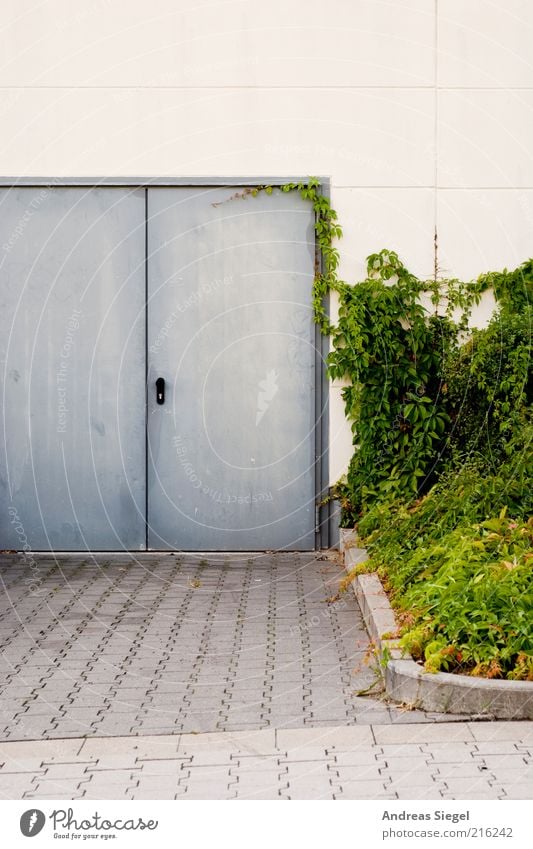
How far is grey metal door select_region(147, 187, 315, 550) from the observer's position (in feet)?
33.4

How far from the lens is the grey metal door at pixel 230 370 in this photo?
401 inches

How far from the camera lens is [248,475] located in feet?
33.6

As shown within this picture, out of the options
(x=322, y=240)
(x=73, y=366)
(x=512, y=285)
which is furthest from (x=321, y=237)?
(x=73, y=366)

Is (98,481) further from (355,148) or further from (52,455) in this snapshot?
(355,148)

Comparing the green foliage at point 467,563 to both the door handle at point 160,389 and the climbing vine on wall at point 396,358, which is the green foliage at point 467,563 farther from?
the door handle at point 160,389

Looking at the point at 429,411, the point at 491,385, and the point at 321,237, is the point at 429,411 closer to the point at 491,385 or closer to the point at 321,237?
the point at 491,385

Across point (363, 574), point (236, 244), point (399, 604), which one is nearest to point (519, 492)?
point (363, 574)

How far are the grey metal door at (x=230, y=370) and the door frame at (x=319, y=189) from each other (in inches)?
2.4

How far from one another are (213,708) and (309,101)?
6051 millimetres

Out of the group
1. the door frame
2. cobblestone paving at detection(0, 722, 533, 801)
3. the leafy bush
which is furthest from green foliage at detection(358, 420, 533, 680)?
the door frame

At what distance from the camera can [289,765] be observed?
497 centimetres

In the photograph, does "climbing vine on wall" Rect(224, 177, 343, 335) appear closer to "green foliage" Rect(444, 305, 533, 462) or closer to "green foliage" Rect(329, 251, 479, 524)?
"green foliage" Rect(329, 251, 479, 524)

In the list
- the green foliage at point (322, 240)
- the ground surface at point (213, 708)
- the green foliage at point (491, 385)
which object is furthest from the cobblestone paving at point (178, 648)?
the green foliage at point (322, 240)

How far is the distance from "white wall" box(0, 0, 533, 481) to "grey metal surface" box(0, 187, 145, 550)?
51 centimetres
